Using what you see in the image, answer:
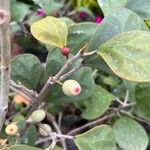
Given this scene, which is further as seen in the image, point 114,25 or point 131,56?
point 114,25

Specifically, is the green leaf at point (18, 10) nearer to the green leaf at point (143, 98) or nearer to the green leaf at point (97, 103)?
the green leaf at point (97, 103)

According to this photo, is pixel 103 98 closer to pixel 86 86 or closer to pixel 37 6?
pixel 86 86

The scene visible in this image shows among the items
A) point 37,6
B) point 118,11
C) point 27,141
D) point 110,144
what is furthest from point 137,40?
point 37,6

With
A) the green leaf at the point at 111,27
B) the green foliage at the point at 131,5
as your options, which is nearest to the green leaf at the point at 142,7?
the green foliage at the point at 131,5

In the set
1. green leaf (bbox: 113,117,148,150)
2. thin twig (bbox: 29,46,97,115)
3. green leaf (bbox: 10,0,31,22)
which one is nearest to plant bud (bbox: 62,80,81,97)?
thin twig (bbox: 29,46,97,115)

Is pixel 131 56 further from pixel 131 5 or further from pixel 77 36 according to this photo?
pixel 131 5

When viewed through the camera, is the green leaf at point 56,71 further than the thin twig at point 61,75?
Yes


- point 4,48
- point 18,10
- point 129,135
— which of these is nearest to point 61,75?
point 4,48
